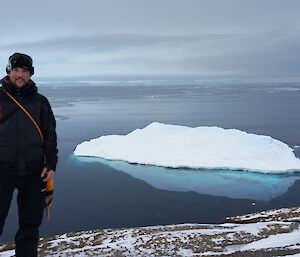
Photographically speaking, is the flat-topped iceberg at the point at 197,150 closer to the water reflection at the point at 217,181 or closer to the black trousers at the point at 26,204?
the water reflection at the point at 217,181

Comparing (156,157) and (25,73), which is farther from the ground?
(25,73)

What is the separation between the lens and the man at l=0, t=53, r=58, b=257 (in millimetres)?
3701

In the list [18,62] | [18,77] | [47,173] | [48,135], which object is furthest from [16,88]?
[47,173]

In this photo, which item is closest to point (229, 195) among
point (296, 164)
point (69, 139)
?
point (296, 164)

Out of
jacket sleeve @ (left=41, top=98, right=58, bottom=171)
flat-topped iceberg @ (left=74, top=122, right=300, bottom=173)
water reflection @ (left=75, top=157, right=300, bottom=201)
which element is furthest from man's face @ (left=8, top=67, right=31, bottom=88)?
flat-topped iceberg @ (left=74, top=122, right=300, bottom=173)

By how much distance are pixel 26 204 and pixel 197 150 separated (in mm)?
21420

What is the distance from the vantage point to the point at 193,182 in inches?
765

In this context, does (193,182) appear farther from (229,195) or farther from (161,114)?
(161,114)

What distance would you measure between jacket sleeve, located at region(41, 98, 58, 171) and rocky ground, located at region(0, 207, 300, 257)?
14.5 ft

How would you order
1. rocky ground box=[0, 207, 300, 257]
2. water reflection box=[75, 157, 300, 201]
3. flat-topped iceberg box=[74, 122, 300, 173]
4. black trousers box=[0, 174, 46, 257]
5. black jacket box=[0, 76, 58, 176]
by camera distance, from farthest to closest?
flat-topped iceberg box=[74, 122, 300, 173]
water reflection box=[75, 157, 300, 201]
rocky ground box=[0, 207, 300, 257]
black trousers box=[0, 174, 46, 257]
black jacket box=[0, 76, 58, 176]

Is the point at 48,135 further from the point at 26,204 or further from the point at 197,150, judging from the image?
the point at 197,150

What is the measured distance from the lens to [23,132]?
373cm

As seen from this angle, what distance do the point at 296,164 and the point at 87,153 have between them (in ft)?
54.1

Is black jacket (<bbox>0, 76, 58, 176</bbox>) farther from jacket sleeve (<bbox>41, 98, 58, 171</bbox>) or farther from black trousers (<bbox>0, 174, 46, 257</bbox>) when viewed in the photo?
black trousers (<bbox>0, 174, 46, 257</bbox>)
